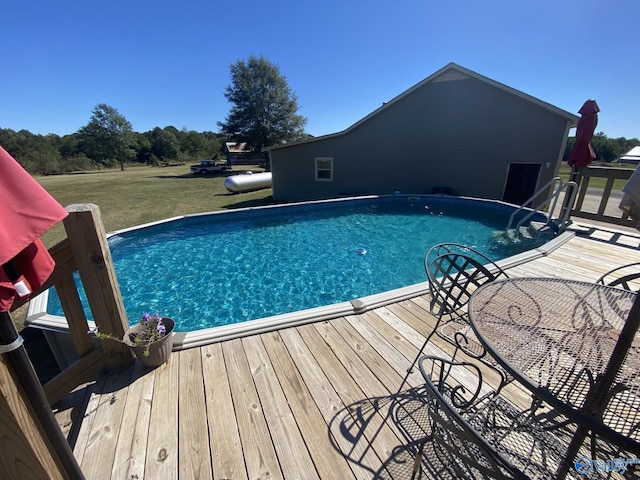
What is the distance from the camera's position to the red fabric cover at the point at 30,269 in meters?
0.87

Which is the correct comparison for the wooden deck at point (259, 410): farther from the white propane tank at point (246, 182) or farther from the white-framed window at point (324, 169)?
the white propane tank at point (246, 182)

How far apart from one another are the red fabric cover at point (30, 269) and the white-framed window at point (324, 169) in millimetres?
13341

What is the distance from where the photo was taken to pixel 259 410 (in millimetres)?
1927

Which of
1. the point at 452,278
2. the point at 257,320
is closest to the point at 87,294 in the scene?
the point at 257,320

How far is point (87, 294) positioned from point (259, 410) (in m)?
1.56

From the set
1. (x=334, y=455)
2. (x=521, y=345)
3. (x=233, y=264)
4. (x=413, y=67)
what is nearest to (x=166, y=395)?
(x=334, y=455)

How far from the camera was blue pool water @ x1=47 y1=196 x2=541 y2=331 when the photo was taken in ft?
17.2

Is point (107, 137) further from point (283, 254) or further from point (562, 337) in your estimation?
point (562, 337)

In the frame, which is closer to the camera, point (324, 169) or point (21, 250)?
point (21, 250)

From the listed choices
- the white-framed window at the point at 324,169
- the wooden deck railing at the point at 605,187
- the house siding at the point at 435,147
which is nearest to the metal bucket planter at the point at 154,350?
the wooden deck railing at the point at 605,187

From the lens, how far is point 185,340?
2566 millimetres

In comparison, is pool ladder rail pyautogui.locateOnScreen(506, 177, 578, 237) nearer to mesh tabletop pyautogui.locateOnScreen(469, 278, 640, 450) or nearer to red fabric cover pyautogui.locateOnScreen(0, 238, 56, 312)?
mesh tabletop pyautogui.locateOnScreen(469, 278, 640, 450)

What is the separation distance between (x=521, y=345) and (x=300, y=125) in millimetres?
30356

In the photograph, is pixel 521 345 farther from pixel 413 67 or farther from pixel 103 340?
pixel 413 67
